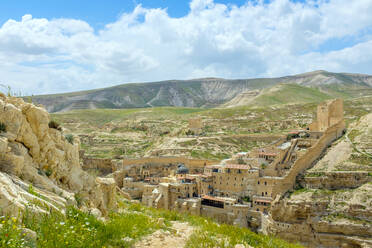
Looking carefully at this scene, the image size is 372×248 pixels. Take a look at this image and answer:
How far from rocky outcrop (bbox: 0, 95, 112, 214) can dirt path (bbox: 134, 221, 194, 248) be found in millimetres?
2287

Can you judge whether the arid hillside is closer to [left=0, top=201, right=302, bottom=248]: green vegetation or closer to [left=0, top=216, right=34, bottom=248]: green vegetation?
[left=0, top=201, right=302, bottom=248]: green vegetation

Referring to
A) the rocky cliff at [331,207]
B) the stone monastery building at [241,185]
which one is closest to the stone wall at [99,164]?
the stone monastery building at [241,185]

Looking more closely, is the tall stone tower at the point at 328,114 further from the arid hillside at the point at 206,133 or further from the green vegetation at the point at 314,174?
the green vegetation at the point at 314,174

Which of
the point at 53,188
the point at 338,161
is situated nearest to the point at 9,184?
the point at 53,188

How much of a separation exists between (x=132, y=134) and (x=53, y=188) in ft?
232

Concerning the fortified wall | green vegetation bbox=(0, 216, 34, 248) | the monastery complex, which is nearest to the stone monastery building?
the monastery complex

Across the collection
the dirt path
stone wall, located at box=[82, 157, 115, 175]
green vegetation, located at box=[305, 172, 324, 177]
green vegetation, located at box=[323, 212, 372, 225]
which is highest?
the dirt path

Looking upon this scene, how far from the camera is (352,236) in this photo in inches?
1067

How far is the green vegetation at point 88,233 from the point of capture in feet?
17.2

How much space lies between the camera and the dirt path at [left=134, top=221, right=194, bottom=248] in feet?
25.5

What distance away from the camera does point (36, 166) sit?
916cm

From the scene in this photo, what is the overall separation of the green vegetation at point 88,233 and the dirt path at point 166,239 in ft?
0.64

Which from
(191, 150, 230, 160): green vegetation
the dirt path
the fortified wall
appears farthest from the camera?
(191, 150, 230, 160): green vegetation

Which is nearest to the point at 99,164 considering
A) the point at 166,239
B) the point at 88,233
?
the point at 166,239
